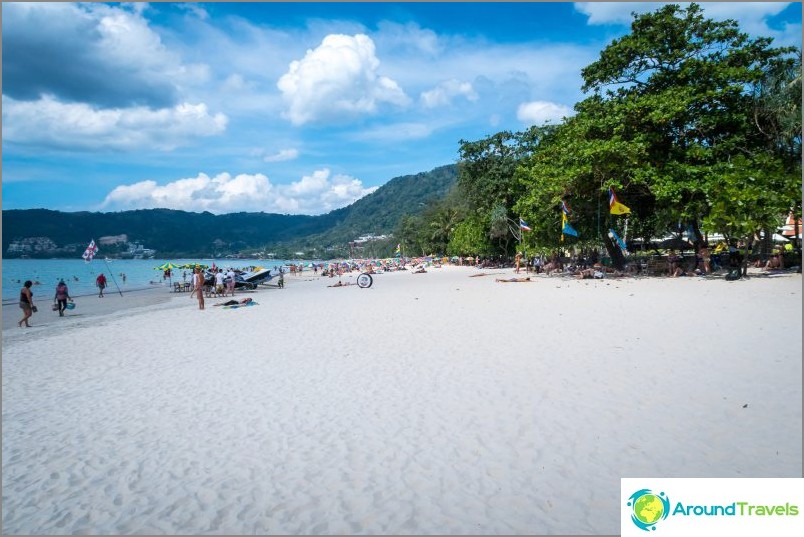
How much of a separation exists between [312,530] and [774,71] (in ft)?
91.8

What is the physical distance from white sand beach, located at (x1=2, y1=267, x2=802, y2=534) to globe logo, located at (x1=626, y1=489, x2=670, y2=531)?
0.21 m

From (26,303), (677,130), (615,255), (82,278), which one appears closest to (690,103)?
(677,130)

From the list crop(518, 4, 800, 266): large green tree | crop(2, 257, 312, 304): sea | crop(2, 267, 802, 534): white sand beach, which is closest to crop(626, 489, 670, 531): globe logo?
crop(2, 267, 802, 534): white sand beach

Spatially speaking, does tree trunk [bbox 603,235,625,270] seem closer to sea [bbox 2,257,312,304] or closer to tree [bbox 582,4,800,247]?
tree [bbox 582,4,800,247]

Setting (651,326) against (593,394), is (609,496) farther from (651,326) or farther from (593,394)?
(651,326)

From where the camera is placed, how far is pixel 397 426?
5059mm

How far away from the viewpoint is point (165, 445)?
4816 millimetres

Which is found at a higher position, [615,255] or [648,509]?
[615,255]

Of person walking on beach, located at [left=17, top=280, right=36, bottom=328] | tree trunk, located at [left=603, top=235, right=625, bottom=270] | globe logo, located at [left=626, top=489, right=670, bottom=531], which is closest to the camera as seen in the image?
globe logo, located at [left=626, top=489, right=670, bottom=531]

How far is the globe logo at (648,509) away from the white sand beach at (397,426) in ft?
0.67

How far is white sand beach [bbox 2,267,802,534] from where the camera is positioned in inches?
139

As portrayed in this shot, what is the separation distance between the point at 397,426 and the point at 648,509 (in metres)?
2.71

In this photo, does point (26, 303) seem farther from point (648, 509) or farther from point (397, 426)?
point (648, 509)

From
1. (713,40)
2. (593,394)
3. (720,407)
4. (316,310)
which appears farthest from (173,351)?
(713,40)
